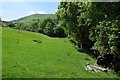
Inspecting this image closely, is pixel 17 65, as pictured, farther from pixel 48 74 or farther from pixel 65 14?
pixel 65 14

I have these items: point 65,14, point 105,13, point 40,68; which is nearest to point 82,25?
point 65,14

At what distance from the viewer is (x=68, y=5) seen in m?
63.1

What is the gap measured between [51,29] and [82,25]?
87.5 m

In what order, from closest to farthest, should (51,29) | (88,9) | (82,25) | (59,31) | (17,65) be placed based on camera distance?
1. (17,65)
2. (88,9)
3. (82,25)
4. (59,31)
5. (51,29)

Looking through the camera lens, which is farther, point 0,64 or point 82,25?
point 82,25

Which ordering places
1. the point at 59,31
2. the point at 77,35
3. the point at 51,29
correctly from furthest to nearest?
the point at 51,29 → the point at 59,31 → the point at 77,35

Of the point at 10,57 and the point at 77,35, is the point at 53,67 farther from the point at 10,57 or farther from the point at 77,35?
the point at 77,35

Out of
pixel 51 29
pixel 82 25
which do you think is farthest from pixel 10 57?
pixel 51 29

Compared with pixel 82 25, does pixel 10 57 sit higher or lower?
lower

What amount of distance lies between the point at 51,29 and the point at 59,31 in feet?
41.8

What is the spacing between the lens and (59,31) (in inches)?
5408

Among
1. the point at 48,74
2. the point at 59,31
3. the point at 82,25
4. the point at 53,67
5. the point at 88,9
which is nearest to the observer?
the point at 48,74

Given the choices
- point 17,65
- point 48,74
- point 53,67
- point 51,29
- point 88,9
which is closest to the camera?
point 48,74

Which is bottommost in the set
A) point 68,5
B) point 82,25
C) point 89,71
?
point 89,71
